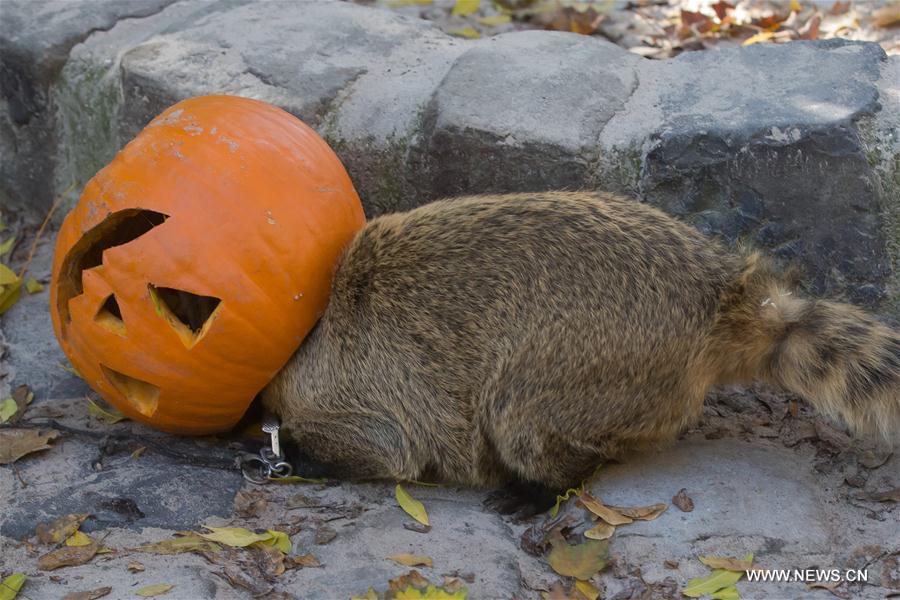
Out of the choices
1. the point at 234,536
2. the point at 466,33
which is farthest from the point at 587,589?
the point at 466,33

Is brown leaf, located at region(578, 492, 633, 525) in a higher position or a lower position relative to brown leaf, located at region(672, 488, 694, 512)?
A: lower

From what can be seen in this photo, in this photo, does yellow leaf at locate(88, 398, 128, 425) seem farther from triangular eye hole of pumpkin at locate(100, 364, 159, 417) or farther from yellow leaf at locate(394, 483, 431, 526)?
yellow leaf at locate(394, 483, 431, 526)

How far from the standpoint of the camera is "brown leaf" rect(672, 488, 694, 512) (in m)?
3.39

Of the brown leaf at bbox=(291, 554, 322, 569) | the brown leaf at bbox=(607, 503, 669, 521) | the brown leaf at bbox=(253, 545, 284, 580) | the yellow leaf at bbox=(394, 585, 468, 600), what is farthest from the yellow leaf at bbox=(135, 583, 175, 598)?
the brown leaf at bbox=(607, 503, 669, 521)

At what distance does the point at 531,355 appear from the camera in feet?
11.2

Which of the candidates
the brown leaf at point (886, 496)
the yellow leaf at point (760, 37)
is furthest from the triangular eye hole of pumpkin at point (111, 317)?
the yellow leaf at point (760, 37)

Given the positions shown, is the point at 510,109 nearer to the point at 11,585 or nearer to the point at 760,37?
the point at 760,37

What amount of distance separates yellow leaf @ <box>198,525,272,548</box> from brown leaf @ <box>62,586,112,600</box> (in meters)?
0.38

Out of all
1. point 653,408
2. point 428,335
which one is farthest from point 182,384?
point 653,408

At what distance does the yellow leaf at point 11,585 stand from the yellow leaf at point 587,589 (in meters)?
1.56

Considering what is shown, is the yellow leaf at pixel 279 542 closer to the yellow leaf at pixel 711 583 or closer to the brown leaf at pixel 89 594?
the brown leaf at pixel 89 594

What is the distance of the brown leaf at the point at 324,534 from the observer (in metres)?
3.39

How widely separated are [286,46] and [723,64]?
185cm

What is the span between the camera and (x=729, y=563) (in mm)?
3160
